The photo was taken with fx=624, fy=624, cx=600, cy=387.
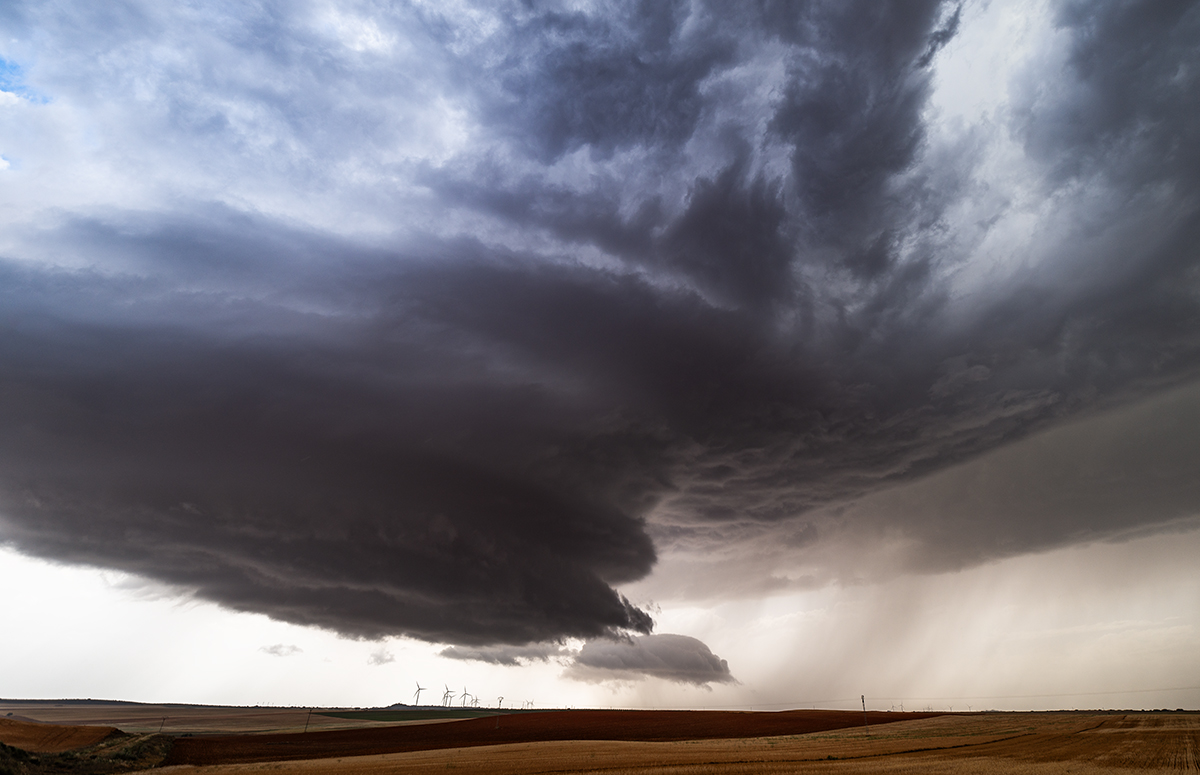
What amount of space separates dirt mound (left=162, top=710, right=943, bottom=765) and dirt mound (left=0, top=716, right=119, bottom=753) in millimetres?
10697

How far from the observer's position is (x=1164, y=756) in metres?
52.8

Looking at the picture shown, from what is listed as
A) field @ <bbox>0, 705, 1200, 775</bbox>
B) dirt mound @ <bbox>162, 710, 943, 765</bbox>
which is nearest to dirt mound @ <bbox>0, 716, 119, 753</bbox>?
field @ <bbox>0, 705, 1200, 775</bbox>

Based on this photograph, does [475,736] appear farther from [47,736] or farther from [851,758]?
[851,758]

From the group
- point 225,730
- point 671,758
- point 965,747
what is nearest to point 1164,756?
point 965,747

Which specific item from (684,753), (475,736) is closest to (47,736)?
(475,736)

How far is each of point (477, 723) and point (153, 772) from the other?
8303 cm

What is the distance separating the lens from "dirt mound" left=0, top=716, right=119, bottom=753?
251 ft

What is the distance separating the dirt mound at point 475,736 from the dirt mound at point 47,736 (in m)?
10.7

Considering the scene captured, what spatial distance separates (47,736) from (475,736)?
5938cm

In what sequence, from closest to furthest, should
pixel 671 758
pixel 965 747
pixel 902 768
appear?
pixel 902 768 → pixel 671 758 → pixel 965 747

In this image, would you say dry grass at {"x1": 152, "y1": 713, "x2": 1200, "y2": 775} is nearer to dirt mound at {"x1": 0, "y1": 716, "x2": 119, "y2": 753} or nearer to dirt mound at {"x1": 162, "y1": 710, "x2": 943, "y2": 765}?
dirt mound at {"x1": 162, "y1": 710, "x2": 943, "y2": 765}

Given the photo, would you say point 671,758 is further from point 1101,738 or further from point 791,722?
point 791,722

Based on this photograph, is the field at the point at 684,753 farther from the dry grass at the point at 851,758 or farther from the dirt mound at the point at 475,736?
the dirt mound at the point at 475,736

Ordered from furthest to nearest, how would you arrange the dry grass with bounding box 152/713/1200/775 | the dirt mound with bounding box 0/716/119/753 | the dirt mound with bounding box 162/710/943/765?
the dirt mound with bounding box 162/710/943/765, the dirt mound with bounding box 0/716/119/753, the dry grass with bounding box 152/713/1200/775
